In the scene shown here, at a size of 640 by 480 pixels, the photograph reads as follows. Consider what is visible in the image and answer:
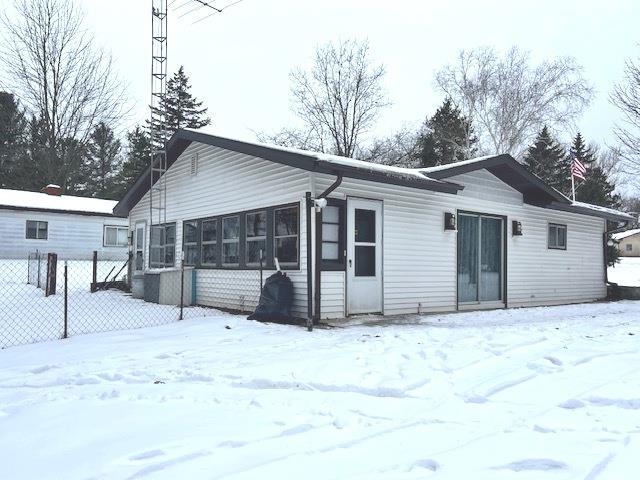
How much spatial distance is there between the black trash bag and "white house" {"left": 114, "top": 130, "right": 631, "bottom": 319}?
0.68 ft

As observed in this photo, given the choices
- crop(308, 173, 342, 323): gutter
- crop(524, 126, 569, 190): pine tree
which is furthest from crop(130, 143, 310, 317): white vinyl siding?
crop(524, 126, 569, 190): pine tree

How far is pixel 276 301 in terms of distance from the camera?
25.2 feet

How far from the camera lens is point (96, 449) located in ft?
9.34

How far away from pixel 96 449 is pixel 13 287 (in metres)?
12.5

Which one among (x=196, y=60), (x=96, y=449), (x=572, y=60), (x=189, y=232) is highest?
(x=196, y=60)

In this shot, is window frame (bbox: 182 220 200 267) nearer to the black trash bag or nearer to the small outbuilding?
the black trash bag

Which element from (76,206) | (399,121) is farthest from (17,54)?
(399,121)

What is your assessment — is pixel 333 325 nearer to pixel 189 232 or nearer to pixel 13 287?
pixel 189 232

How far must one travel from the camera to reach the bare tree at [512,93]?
2717 centimetres

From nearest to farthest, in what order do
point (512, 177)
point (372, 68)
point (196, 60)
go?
point (512, 177) < point (372, 68) < point (196, 60)

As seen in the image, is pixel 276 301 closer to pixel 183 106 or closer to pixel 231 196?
pixel 231 196

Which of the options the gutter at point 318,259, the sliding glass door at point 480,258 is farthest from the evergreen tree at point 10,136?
the sliding glass door at point 480,258

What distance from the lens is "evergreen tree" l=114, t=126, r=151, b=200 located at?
34.0 metres

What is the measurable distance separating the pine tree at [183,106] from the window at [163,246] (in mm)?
26819
